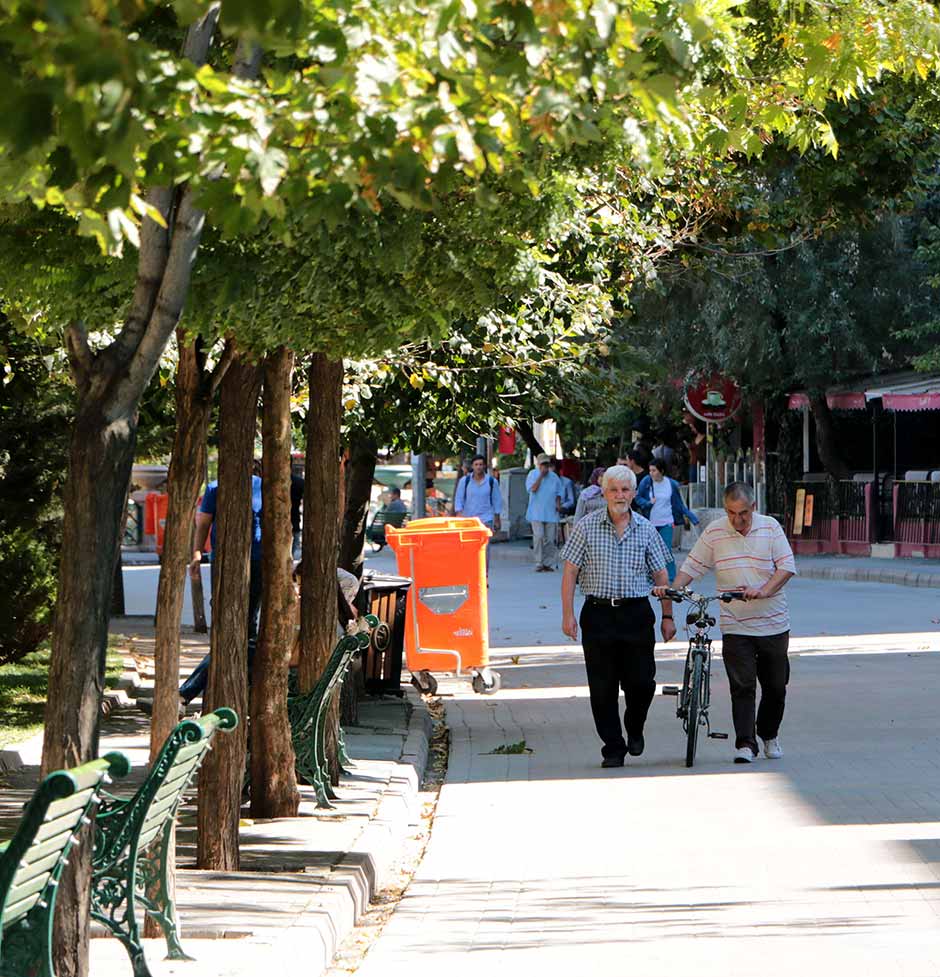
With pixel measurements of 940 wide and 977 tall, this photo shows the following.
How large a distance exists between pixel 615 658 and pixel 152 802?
21.7 feet

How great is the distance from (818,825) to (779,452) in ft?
104

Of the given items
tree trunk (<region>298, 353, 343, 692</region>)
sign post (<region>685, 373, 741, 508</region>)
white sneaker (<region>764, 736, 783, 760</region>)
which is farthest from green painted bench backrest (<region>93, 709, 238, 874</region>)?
sign post (<region>685, 373, 741, 508</region>)

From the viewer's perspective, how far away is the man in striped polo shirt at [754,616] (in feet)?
40.3

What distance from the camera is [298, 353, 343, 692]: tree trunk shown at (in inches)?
432

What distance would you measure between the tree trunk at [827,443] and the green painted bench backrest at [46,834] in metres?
33.4

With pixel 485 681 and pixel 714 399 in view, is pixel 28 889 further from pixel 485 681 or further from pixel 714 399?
pixel 714 399

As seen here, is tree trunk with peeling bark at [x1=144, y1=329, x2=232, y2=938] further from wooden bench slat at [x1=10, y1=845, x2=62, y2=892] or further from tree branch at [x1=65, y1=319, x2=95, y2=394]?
wooden bench slat at [x1=10, y1=845, x2=62, y2=892]

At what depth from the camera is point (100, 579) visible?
5758 millimetres

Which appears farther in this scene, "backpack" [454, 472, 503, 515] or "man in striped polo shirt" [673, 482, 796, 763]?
"backpack" [454, 472, 503, 515]

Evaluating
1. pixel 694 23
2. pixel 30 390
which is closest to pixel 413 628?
pixel 30 390

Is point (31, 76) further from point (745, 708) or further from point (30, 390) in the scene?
point (30, 390)

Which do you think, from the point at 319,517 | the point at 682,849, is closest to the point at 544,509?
the point at 319,517

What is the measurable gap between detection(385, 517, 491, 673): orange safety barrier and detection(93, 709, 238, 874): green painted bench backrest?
944cm

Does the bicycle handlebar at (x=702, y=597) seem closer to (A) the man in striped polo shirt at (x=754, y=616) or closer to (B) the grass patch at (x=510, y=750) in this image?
(A) the man in striped polo shirt at (x=754, y=616)
